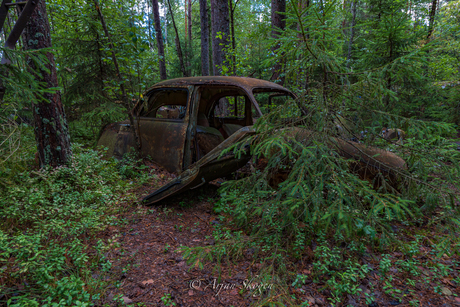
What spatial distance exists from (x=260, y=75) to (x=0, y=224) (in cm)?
967

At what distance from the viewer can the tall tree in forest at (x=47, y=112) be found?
3672mm

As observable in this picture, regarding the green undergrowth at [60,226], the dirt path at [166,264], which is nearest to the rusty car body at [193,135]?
the dirt path at [166,264]

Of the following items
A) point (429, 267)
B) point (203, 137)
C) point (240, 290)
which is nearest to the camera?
point (240, 290)

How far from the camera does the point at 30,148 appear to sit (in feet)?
14.7

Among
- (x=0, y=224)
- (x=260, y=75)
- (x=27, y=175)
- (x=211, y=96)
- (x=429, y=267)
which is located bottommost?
(x=429, y=267)

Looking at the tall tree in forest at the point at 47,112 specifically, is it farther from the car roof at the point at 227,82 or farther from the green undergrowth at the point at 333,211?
the green undergrowth at the point at 333,211

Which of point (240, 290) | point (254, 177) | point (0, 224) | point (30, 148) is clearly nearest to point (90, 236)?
point (0, 224)

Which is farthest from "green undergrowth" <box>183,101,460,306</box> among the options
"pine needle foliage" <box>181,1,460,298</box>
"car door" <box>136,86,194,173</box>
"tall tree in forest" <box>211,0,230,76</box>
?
"tall tree in forest" <box>211,0,230,76</box>

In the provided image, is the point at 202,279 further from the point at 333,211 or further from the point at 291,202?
the point at 333,211

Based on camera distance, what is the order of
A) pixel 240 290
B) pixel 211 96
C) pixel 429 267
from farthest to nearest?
pixel 211 96 < pixel 429 267 < pixel 240 290

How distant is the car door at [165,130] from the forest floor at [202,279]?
1303 mm

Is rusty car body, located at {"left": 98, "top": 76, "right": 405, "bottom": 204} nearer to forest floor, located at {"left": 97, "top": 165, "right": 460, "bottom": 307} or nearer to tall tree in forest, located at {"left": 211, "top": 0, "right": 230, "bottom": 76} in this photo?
forest floor, located at {"left": 97, "top": 165, "right": 460, "bottom": 307}

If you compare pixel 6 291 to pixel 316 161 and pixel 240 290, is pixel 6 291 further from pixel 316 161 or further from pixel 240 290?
pixel 316 161

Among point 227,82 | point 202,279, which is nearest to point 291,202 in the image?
point 202,279
